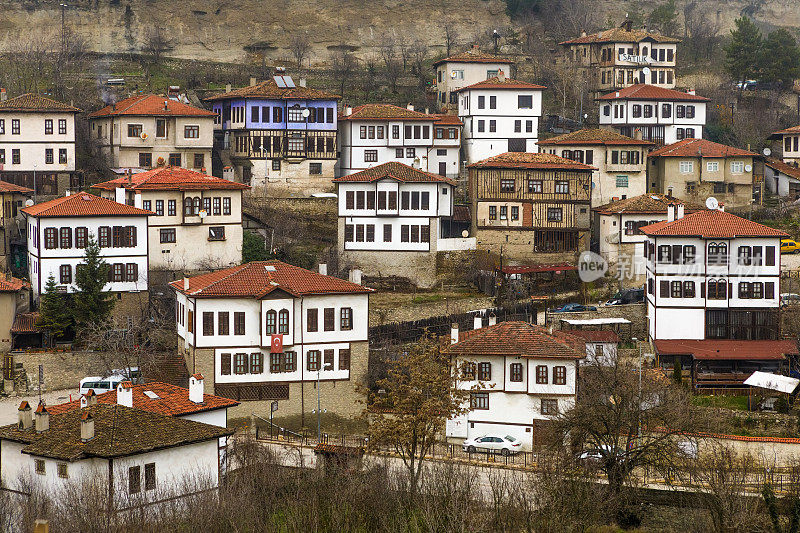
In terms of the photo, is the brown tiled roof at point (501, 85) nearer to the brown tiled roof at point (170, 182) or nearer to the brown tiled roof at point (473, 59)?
the brown tiled roof at point (473, 59)

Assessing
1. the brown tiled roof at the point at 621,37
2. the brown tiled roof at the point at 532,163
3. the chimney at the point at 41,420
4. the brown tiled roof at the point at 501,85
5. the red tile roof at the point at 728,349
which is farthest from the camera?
the brown tiled roof at the point at 621,37

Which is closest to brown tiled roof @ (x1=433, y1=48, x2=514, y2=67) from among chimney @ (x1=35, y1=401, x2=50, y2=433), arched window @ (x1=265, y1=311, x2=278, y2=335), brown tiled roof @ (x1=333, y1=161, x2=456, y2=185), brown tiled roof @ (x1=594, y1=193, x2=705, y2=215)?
brown tiled roof @ (x1=594, y1=193, x2=705, y2=215)

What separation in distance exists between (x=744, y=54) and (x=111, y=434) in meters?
62.8

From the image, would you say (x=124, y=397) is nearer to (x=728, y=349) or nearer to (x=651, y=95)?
(x=728, y=349)

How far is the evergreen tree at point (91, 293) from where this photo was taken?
188 feet

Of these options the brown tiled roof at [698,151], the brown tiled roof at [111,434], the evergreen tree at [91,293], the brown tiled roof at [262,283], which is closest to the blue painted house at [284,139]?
the evergreen tree at [91,293]

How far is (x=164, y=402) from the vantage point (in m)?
46.7

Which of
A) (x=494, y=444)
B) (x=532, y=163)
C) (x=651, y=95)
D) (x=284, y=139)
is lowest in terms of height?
(x=494, y=444)

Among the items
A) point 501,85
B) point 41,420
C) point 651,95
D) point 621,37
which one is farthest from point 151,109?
point 621,37

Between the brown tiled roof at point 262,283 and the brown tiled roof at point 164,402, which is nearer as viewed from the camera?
the brown tiled roof at point 164,402

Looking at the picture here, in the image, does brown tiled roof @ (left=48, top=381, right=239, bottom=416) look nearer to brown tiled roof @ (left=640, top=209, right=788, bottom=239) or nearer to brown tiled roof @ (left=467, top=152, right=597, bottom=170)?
brown tiled roof @ (left=640, top=209, right=788, bottom=239)

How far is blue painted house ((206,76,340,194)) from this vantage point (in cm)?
7450

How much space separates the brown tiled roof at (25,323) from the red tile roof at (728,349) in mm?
25643

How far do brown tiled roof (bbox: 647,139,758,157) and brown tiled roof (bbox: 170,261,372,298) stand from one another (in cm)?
2716
